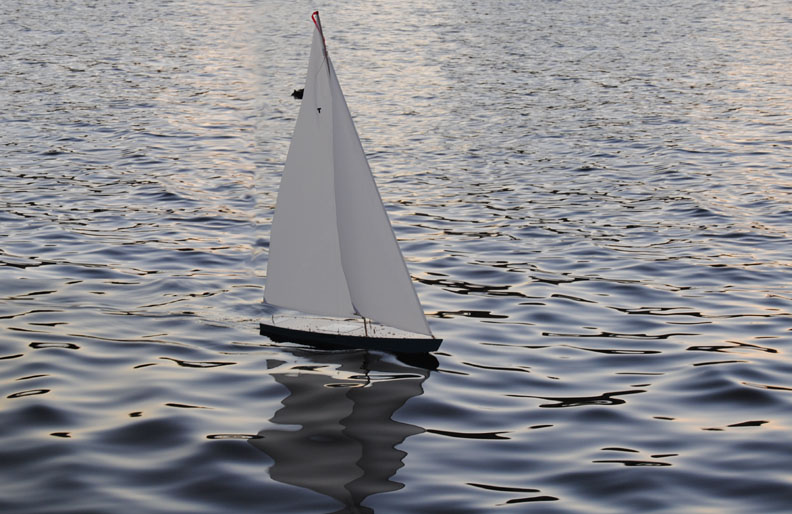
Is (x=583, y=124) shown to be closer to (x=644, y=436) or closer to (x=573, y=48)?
(x=573, y=48)

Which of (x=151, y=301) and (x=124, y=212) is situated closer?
(x=151, y=301)

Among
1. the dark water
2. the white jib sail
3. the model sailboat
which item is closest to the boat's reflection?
the dark water

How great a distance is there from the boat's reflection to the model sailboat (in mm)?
463

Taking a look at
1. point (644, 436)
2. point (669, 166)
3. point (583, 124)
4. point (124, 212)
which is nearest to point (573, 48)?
point (583, 124)

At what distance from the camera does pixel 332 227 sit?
15.1 m

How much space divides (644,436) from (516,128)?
25307 millimetres

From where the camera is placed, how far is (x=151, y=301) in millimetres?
18031

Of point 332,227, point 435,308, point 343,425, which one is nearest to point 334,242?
point 332,227

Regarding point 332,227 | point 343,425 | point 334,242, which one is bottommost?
point 343,425

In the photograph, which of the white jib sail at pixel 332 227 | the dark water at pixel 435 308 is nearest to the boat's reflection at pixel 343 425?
the dark water at pixel 435 308

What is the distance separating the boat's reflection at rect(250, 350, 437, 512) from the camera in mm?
11469

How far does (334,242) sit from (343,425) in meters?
3.34

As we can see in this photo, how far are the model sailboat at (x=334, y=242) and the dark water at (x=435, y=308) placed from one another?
1.94 ft

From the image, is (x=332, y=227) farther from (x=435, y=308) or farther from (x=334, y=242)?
(x=435, y=308)
